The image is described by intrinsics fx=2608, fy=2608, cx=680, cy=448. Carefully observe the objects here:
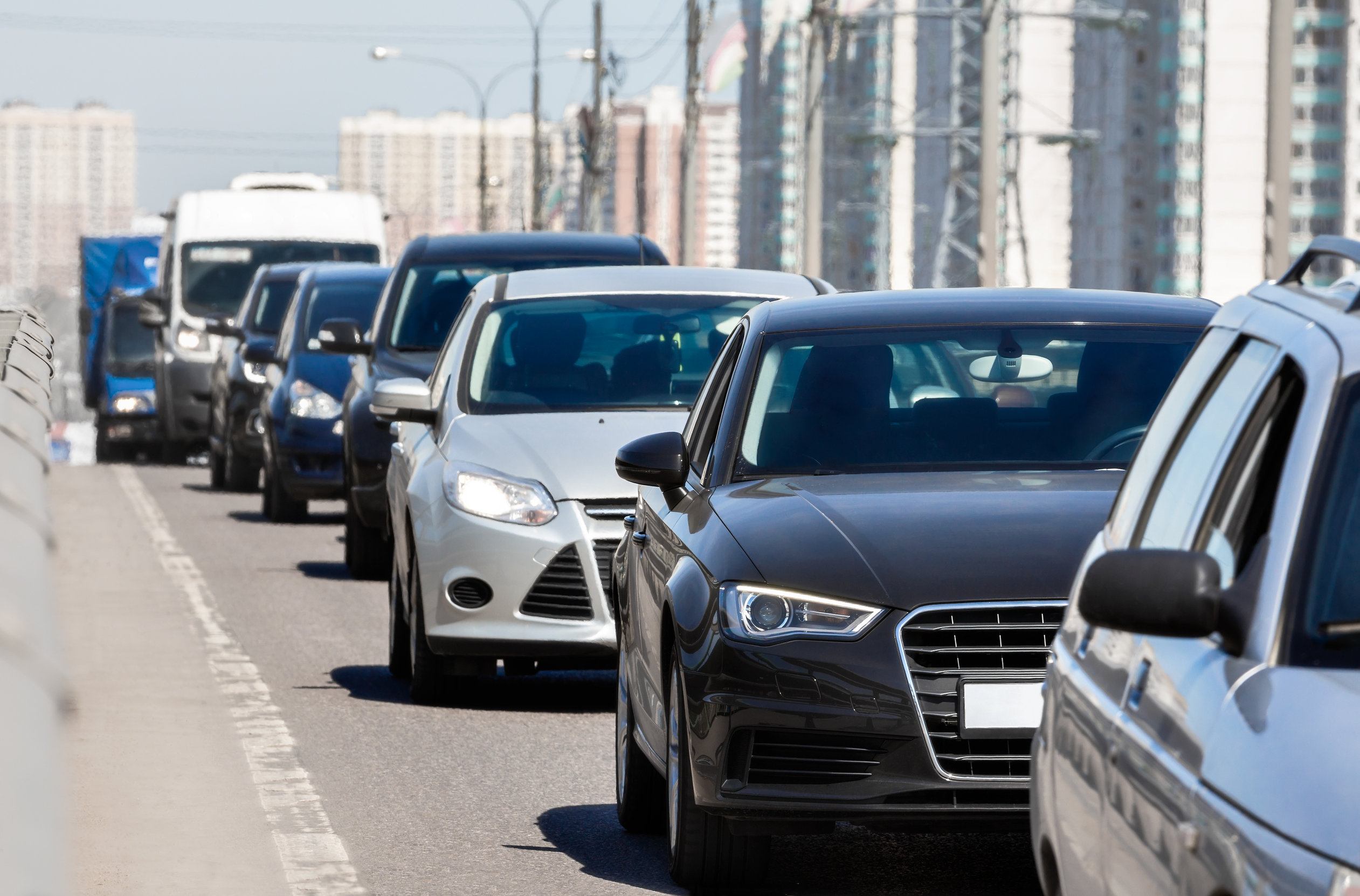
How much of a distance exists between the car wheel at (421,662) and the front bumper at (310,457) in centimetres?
926

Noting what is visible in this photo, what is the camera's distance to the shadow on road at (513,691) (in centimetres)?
1050

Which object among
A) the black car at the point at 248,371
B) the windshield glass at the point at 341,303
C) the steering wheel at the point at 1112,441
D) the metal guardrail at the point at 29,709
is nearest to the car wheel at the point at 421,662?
the steering wheel at the point at 1112,441

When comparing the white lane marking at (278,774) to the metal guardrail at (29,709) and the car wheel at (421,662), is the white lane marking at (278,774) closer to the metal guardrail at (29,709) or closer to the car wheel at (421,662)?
the car wheel at (421,662)

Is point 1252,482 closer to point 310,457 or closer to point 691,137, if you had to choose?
point 310,457

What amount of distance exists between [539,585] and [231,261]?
22.1m

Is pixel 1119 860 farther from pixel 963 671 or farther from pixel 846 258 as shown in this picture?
pixel 846 258

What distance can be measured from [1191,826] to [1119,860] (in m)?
0.44

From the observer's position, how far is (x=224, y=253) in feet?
103

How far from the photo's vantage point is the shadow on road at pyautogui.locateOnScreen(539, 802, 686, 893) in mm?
6893

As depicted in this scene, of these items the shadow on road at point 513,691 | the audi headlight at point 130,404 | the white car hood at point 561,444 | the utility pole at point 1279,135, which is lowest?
the audi headlight at point 130,404

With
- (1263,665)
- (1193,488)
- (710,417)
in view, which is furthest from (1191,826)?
(710,417)

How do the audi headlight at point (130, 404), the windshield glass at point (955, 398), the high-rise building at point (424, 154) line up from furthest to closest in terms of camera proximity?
1. the high-rise building at point (424, 154)
2. the audi headlight at point (130, 404)
3. the windshield glass at point (955, 398)

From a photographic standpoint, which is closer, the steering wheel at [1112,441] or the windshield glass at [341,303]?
the steering wheel at [1112,441]

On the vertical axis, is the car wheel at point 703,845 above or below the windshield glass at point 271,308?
below
